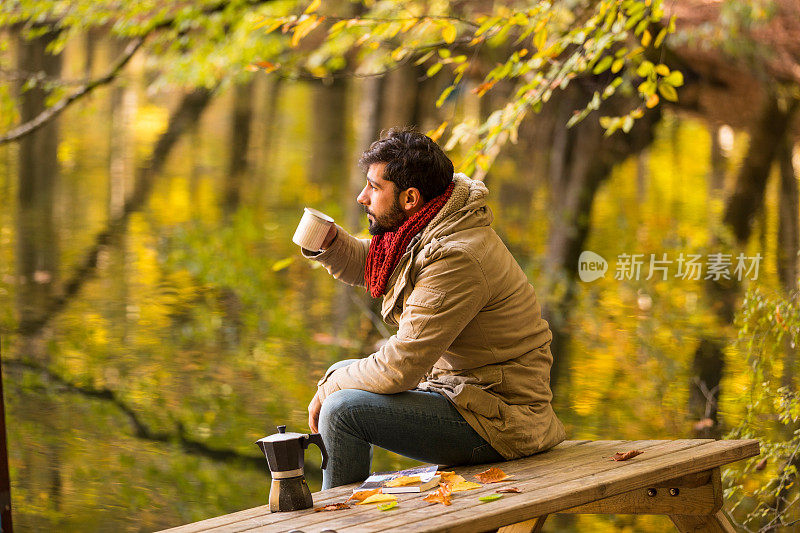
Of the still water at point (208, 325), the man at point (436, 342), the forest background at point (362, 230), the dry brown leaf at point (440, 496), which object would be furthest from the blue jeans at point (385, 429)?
the still water at point (208, 325)

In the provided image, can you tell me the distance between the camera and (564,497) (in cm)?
218

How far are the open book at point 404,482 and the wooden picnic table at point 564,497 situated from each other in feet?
0.15

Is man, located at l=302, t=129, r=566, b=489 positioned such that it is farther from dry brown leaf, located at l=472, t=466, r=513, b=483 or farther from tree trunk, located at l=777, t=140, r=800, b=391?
tree trunk, located at l=777, t=140, r=800, b=391

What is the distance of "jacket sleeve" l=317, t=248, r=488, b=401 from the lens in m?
2.36

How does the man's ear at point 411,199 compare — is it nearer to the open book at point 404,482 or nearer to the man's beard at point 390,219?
the man's beard at point 390,219

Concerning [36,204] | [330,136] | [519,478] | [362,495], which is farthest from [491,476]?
[330,136]

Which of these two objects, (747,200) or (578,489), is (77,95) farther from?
(747,200)

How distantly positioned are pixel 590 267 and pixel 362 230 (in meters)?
3.60

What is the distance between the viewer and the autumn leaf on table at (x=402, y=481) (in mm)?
2316

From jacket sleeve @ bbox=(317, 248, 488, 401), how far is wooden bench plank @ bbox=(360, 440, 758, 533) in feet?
1.19

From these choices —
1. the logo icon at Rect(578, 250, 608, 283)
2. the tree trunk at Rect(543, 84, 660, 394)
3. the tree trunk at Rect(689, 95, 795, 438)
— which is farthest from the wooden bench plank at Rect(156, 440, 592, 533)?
the logo icon at Rect(578, 250, 608, 283)

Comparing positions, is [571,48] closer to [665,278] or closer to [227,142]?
[665,278]

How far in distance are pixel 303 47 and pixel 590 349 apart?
5949mm

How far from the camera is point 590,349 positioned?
272 inches
